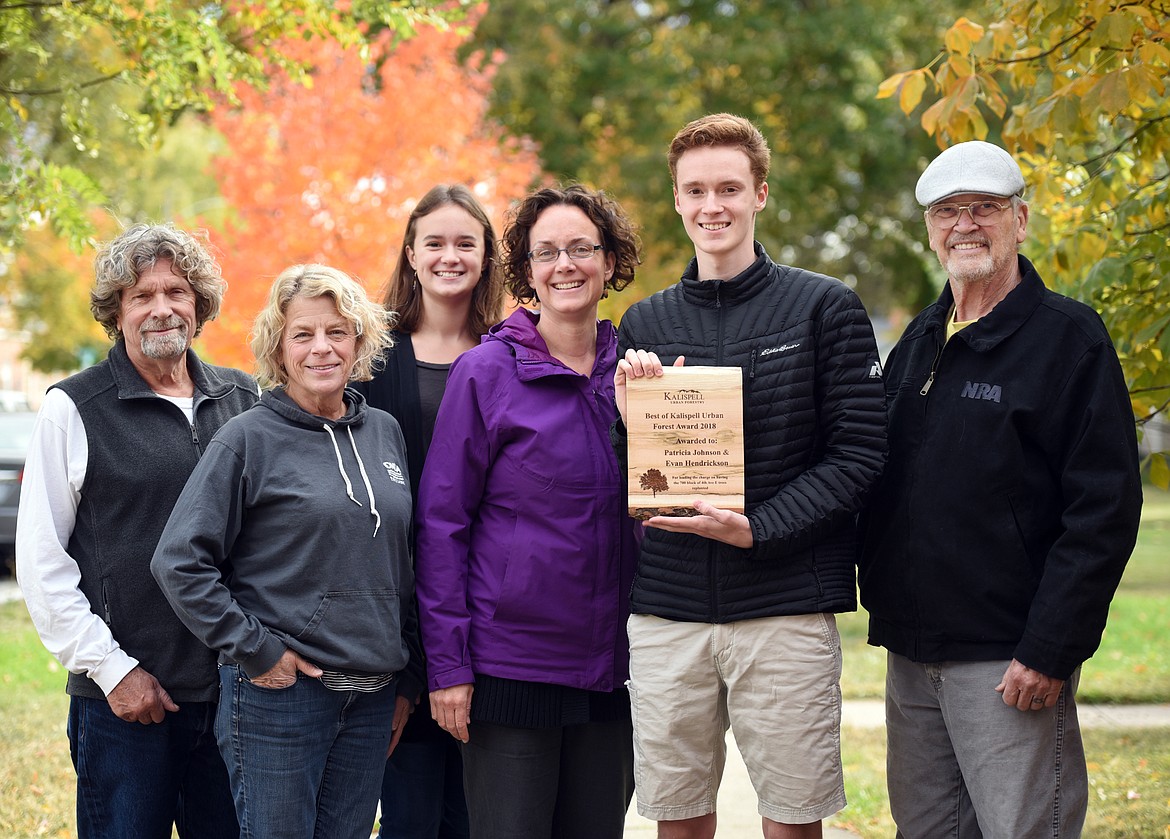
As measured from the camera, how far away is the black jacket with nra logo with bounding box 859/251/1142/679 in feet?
10.5

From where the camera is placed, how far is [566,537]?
3.59 m

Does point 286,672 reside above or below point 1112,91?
below

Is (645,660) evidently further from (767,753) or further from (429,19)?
(429,19)

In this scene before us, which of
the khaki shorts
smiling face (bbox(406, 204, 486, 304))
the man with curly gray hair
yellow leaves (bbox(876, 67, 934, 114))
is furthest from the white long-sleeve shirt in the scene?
yellow leaves (bbox(876, 67, 934, 114))

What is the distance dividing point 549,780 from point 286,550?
1.11m

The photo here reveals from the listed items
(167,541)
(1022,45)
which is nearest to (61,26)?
(167,541)

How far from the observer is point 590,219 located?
381 cm

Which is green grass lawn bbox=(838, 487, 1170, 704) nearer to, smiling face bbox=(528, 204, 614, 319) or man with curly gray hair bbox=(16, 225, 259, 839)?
smiling face bbox=(528, 204, 614, 319)

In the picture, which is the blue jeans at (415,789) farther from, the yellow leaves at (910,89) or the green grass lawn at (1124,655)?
the green grass lawn at (1124,655)

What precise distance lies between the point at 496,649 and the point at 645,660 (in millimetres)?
469

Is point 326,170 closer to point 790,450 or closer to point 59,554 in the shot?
point 59,554

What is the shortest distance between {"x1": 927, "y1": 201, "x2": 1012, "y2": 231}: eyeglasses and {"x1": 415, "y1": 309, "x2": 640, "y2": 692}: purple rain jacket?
1152 mm

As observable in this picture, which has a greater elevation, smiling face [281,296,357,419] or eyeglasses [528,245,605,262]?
eyeglasses [528,245,605,262]

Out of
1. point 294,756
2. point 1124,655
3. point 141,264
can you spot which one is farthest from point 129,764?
point 1124,655
